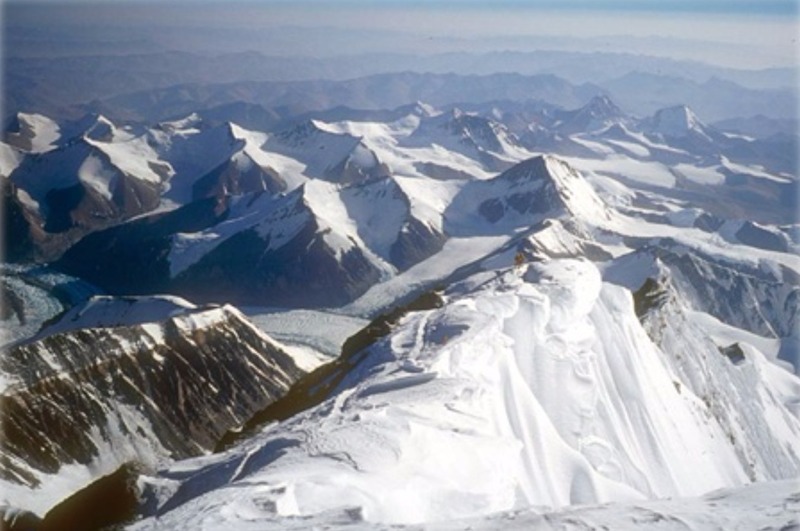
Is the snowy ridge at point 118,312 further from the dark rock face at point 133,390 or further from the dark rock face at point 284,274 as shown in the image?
the dark rock face at point 284,274

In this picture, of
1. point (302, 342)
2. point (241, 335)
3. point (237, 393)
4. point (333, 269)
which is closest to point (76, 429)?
point (237, 393)

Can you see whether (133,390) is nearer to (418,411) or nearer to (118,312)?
(118,312)

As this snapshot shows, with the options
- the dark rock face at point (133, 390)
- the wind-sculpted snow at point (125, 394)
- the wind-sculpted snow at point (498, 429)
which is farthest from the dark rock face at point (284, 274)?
the wind-sculpted snow at point (498, 429)

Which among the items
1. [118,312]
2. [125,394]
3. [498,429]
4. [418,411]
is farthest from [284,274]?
[418,411]

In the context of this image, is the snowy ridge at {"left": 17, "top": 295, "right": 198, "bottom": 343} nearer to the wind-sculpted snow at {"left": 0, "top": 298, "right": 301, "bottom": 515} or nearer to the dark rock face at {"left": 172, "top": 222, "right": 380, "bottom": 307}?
the wind-sculpted snow at {"left": 0, "top": 298, "right": 301, "bottom": 515}

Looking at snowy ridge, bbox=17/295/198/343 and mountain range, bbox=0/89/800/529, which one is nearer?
mountain range, bbox=0/89/800/529

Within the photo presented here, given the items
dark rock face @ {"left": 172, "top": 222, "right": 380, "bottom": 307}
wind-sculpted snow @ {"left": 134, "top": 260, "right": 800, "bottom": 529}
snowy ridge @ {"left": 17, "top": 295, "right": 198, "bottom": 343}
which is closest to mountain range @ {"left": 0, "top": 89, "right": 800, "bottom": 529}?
wind-sculpted snow @ {"left": 134, "top": 260, "right": 800, "bottom": 529}
